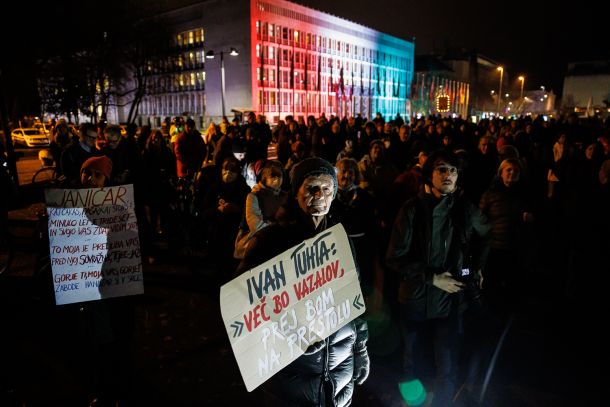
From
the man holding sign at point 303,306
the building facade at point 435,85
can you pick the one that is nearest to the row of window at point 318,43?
the building facade at point 435,85

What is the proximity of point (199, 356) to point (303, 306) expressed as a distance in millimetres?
2531

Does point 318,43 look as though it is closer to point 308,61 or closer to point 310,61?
point 310,61

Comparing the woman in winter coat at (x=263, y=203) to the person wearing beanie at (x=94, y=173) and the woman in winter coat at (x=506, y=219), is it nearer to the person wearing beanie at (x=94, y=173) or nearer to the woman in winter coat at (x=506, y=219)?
the person wearing beanie at (x=94, y=173)

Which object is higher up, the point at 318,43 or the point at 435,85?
the point at 318,43

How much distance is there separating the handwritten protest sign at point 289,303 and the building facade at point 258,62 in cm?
5199

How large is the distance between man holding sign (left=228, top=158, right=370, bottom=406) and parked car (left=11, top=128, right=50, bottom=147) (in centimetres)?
3643

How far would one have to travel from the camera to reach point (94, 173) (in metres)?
3.59

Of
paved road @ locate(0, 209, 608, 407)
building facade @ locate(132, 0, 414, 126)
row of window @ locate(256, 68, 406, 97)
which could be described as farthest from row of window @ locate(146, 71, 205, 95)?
paved road @ locate(0, 209, 608, 407)

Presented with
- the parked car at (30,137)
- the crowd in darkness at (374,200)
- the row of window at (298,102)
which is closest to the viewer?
the crowd in darkness at (374,200)

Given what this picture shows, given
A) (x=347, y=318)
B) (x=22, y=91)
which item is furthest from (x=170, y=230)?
(x=22, y=91)

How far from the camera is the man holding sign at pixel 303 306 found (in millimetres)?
2129

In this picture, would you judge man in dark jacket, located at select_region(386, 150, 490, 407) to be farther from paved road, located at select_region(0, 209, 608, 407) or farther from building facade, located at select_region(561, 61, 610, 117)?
building facade, located at select_region(561, 61, 610, 117)

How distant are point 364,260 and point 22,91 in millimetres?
39279

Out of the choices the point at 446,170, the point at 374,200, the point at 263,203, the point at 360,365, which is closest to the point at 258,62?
the point at 374,200
